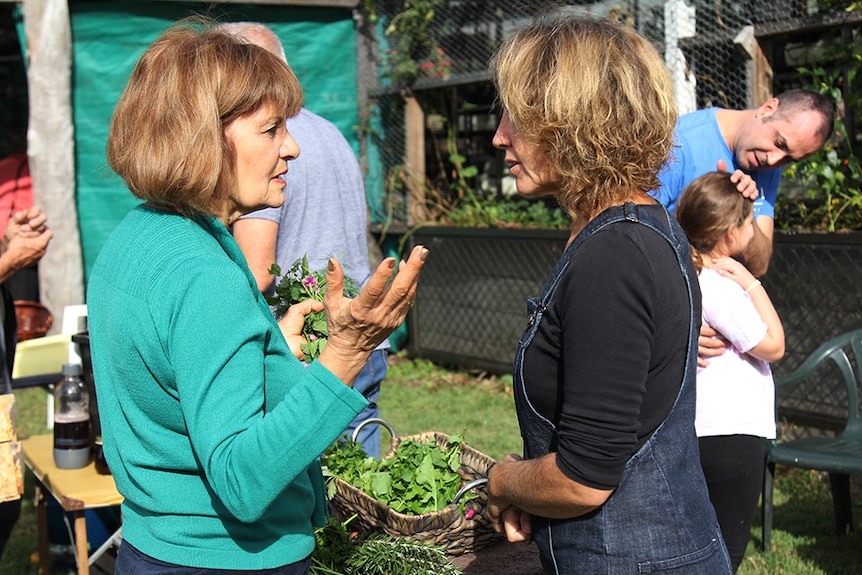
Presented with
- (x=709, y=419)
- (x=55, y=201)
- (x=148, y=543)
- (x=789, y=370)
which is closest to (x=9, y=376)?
(x=148, y=543)

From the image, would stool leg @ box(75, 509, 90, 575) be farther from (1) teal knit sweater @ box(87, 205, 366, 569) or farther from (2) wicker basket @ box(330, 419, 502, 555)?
(1) teal knit sweater @ box(87, 205, 366, 569)

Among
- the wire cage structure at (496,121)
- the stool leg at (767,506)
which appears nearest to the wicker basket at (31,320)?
the wire cage structure at (496,121)

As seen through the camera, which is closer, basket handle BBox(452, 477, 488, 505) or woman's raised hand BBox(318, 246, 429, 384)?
woman's raised hand BBox(318, 246, 429, 384)

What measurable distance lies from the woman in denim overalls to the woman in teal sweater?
0.31 metres

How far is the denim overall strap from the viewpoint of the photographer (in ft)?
5.33

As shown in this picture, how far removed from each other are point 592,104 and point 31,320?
14.6ft

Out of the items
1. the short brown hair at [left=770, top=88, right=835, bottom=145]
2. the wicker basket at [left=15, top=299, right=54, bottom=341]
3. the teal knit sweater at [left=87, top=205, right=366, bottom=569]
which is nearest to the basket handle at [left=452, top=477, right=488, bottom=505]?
the teal knit sweater at [left=87, top=205, right=366, bottom=569]

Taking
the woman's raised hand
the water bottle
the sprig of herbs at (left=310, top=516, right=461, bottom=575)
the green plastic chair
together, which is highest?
the woman's raised hand

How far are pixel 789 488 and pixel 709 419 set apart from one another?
2532 millimetres

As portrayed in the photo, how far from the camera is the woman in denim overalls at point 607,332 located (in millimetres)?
1530

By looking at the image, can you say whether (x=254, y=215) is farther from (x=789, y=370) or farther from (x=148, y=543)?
(x=789, y=370)

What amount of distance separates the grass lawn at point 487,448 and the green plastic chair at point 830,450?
141 mm

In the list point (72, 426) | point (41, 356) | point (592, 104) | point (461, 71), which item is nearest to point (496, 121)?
point (461, 71)

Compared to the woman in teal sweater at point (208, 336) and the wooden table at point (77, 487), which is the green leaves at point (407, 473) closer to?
the woman in teal sweater at point (208, 336)
